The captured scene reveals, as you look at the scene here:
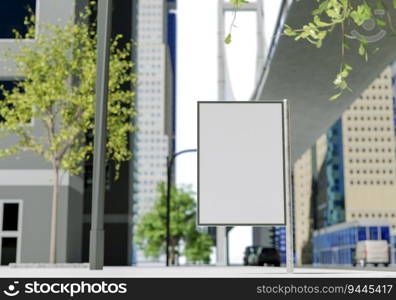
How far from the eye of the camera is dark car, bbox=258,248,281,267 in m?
47.1

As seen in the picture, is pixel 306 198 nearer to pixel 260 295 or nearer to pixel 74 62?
pixel 74 62

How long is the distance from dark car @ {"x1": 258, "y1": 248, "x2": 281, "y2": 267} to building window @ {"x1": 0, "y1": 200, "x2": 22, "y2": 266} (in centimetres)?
2670

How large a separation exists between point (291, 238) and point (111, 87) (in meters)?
14.5

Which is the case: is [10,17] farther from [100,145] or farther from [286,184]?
[286,184]

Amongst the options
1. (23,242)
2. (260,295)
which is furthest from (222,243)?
(260,295)

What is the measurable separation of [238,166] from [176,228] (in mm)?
54586

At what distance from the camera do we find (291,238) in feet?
29.9

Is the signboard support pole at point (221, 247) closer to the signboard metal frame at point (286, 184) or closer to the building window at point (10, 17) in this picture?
the building window at point (10, 17)

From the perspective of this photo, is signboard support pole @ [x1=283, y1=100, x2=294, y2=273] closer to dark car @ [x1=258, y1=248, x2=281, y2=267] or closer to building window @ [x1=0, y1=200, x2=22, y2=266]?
building window @ [x1=0, y1=200, x2=22, y2=266]

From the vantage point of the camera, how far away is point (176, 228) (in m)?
63.0

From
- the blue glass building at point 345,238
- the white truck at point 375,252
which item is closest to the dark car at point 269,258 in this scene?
the white truck at point 375,252

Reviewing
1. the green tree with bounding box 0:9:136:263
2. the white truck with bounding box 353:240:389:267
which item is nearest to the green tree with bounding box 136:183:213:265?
the white truck with bounding box 353:240:389:267

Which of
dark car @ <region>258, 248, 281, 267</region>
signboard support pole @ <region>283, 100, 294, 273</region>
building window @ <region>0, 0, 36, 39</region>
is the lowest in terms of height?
dark car @ <region>258, 248, 281, 267</region>

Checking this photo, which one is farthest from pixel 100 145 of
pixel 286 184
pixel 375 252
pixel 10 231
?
pixel 375 252
